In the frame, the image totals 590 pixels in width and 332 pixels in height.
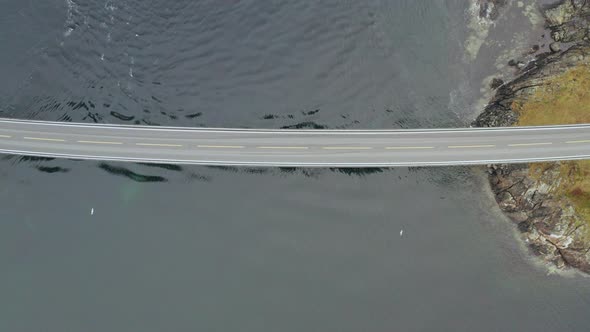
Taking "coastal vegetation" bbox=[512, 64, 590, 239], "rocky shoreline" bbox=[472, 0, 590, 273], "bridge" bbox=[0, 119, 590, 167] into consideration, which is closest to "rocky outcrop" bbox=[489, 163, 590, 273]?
"rocky shoreline" bbox=[472, 0, 590, 273]

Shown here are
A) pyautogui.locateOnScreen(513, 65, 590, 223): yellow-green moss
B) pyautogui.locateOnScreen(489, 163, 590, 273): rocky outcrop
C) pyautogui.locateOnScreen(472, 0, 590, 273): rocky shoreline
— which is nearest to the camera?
pyautogui.locateOnScreen(513, 65, 590, 223): yellow-green moss

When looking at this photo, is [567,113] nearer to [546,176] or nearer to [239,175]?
[546,176]

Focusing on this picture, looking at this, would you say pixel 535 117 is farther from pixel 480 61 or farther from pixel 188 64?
pixel 188 64

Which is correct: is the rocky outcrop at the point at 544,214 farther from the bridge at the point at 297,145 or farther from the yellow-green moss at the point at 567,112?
the bridge at the point at 297,145

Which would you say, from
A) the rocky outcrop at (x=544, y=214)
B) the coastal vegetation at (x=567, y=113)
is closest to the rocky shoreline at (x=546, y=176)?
the rocky outcrop at (x=544, y=214)

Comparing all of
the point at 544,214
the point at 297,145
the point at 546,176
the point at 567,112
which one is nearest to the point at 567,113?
the point at 567,112

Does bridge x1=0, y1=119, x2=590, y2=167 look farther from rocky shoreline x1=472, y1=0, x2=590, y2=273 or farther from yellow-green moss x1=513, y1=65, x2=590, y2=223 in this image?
rocky shoreline x1=472, y1=0, x2=590, y2=273
